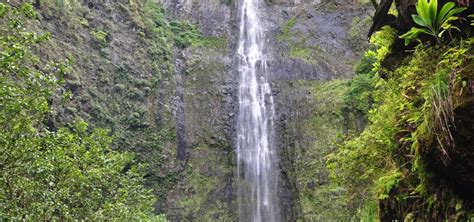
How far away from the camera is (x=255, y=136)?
21625 millimetres

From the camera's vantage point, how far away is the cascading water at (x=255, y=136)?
64.3 ft

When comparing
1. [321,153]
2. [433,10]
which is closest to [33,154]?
[433,10]

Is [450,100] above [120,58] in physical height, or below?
below

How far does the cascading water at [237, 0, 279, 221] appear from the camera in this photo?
64.3ft

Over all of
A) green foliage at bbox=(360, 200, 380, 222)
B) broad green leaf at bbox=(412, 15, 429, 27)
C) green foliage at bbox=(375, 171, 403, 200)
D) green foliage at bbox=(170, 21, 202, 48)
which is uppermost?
green foliage at bbox=(170, 21, 202, 48)

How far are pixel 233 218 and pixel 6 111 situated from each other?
47.5ft

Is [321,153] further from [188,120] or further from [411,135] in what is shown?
[411,135]

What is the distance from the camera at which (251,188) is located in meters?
20.0

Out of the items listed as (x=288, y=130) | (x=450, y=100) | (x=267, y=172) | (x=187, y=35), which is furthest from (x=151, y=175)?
(x=450, y=100)

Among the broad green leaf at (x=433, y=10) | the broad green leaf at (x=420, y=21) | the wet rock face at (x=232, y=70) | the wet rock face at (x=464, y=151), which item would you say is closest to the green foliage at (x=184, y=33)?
the wet rock face at (x=232, y=70)

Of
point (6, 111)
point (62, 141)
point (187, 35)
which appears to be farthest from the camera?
point (187, 35)

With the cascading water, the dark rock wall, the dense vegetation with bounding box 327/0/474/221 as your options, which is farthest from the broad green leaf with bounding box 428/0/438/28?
the cascading water

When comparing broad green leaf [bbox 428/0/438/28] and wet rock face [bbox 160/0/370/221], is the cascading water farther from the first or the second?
broad green leaf [bbox 428/0/438/28]

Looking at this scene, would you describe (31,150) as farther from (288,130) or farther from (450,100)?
(288,130)
